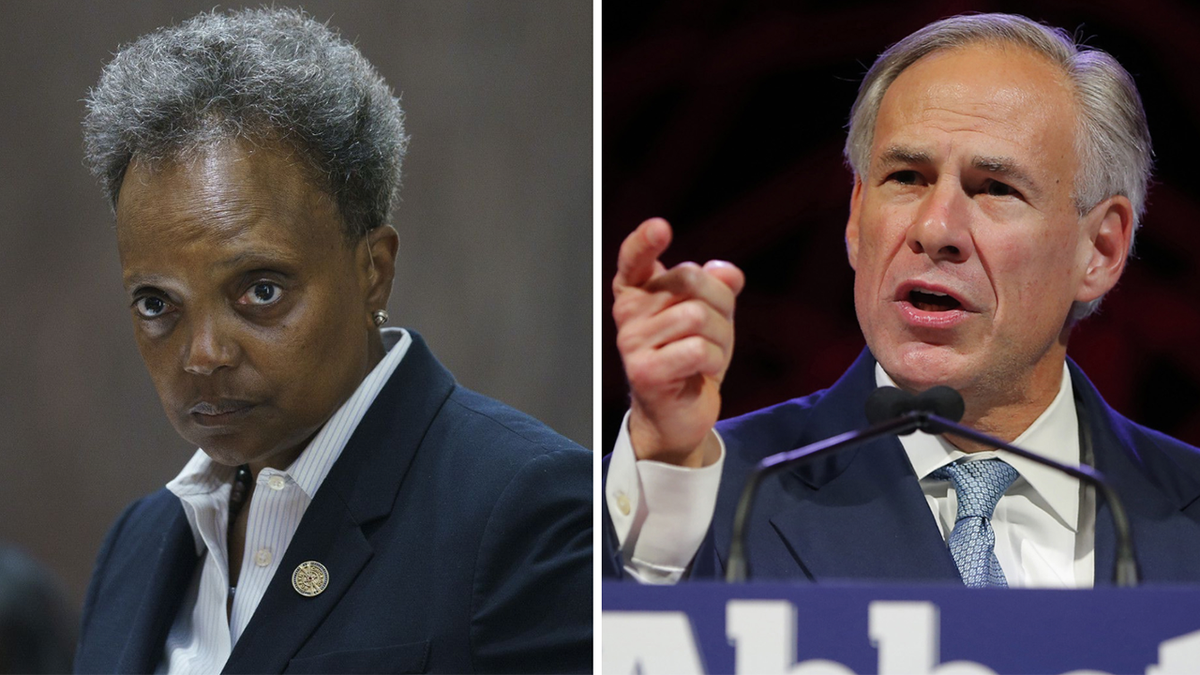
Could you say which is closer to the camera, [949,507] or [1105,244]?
[949,507]

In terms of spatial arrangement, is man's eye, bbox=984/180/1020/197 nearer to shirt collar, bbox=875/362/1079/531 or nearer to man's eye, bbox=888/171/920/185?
man's eye, bbox=888/171/920/185

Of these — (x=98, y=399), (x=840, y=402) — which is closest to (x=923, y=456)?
(x=840, y=402)

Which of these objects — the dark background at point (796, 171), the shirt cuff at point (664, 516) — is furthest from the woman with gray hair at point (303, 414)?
the dark background at point (796, 171)

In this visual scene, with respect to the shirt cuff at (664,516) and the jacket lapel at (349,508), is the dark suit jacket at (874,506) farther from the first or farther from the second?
the jacket lapel at (349,508)

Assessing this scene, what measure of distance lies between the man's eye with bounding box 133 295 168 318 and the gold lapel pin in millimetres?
585

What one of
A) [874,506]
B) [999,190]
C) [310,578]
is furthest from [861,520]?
[310,578]

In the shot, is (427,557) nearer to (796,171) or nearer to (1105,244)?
(796,171)

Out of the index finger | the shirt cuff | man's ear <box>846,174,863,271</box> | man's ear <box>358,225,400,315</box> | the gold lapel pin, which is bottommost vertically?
the gold lapel pin

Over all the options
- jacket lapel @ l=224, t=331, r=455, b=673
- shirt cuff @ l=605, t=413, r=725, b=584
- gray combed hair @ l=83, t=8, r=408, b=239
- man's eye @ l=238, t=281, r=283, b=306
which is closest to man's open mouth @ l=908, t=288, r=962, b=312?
shirt cuff @ l=605, t=413, r=725, b=584

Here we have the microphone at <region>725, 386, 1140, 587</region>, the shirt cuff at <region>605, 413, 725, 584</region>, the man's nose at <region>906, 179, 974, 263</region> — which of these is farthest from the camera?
the man's nose at <region>906, 179, 974, 263</region>

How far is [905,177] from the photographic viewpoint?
289 cm

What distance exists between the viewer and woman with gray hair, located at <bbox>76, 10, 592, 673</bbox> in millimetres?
2762

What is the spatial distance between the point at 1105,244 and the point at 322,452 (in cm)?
168

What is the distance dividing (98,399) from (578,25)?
4.48 feet
